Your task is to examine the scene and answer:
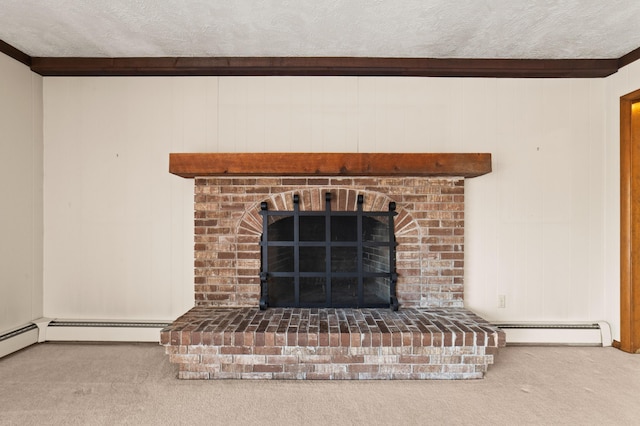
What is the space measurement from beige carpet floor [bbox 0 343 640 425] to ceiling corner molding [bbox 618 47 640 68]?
215 cm

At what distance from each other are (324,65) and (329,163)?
77 centimetres

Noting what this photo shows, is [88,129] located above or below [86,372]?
above

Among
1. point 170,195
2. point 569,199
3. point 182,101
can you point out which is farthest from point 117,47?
point 569,199

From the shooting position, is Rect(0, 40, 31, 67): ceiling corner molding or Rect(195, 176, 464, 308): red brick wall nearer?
Rect(0, 40, 31, 67): ceiling corner molding

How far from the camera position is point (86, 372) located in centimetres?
222

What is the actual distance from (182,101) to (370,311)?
2.20m

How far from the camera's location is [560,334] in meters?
2.67

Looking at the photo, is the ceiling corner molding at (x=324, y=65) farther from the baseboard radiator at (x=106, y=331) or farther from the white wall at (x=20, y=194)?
the baseboard radiator at (x=106, y=331)

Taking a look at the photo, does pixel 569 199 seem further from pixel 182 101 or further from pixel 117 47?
pixel 117 47

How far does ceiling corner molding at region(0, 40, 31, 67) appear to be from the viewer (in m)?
2.43

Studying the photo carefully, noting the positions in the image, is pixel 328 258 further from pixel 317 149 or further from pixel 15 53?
pixel 15 53

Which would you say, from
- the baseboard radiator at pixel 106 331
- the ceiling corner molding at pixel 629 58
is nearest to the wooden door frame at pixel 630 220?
the ceiling corner molding at pixel 629 58

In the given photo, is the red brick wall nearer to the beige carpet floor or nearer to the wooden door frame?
the beige carpet floor

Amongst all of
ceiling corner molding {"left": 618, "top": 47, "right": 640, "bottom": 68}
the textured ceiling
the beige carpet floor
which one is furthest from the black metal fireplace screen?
ceiling corner molding {"left": 618, "top": 47, "right": 640, "bottom": 68}
